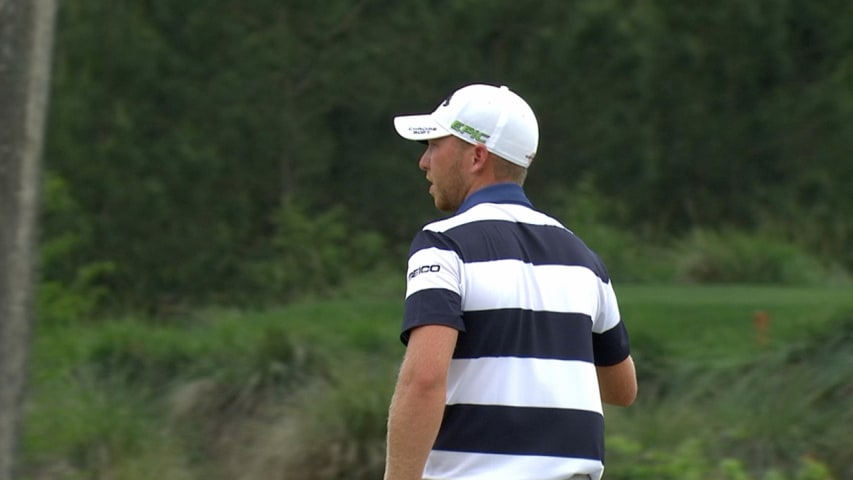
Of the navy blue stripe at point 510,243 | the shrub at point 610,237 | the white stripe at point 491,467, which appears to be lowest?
the shrub at point 610,237

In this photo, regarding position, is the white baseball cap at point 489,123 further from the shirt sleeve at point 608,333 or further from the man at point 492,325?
the shirt sleeve at point 608,333

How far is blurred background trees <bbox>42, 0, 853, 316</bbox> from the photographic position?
1709 centimetres

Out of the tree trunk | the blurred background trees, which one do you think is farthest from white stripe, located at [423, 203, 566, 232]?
the blurred background trees

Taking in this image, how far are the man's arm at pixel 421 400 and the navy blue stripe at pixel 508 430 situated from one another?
0.42ft

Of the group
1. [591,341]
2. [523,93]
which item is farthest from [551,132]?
[591,341]

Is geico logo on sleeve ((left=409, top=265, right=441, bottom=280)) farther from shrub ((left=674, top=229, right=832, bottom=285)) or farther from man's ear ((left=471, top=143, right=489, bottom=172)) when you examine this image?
shrub ((left=674, top=229, right=832, bottom=285))

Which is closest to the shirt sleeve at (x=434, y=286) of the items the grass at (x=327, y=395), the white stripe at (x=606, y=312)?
the white stripe at (x=606, y=312)

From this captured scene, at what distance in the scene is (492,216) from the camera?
3.69 m

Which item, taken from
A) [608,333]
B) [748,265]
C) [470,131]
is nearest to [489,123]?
[470,131]

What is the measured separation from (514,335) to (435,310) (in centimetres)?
21

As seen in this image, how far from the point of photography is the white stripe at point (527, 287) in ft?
11.7

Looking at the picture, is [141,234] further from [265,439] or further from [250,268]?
[265,439]

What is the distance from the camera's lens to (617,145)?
18.4 meters

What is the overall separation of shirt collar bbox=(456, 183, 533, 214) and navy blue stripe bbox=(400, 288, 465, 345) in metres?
0.31
